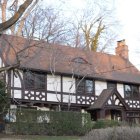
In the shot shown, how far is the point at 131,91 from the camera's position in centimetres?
4331

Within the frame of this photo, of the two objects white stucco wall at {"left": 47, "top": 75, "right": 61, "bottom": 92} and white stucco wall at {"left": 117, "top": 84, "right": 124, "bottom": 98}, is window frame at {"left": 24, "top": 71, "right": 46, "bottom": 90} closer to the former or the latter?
white stucco wall at {"left": 47, "top": 75, "right": 61, "bottom": 92}

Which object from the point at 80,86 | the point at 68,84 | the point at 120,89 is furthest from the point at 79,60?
the point at 120,89

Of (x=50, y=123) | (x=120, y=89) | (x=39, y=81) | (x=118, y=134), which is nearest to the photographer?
(x=118, y=134)

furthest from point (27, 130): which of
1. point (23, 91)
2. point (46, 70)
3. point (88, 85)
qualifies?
point (88, 85)

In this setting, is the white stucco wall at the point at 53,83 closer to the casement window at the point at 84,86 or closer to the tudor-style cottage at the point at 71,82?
the tudor-style cottage at the point at 71,82

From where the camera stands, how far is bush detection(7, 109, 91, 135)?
29547mm

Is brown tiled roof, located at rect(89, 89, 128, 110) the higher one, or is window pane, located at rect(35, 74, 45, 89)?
window pane, located at rect(35, 74, 45, 89)

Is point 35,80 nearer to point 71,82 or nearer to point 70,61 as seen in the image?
point 71,82

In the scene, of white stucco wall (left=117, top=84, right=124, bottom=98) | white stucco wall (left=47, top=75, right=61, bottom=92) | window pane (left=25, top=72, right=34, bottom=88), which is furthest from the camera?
white stucco wall (left=117, top=84, right=124, bottom=98)

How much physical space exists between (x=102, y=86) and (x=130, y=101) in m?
4.06

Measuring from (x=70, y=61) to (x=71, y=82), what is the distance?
2.43 metres

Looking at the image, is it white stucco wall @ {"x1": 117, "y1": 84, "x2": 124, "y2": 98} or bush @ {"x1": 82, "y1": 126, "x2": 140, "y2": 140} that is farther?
white stucco wall @ {"x1": 117, "y1": 84, "x2": 124, "y2": 98}

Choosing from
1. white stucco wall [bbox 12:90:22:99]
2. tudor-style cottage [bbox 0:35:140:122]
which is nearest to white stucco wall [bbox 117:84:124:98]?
tudor-style cottage [bbox 0:35:140:122]

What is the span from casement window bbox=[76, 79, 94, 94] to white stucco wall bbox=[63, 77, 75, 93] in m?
0.53
